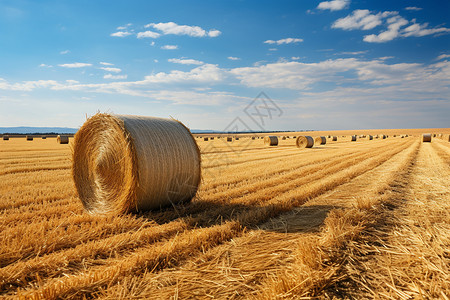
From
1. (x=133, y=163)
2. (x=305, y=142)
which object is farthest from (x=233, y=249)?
(x=305, y=142)

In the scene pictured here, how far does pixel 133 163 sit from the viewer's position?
18.6 ft

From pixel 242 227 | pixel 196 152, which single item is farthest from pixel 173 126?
pixel 242 227

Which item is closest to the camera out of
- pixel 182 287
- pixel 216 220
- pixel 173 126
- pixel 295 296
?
pixel 295 296

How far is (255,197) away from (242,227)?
7.01 feet

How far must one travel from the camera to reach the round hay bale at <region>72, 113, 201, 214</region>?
5.77 metres

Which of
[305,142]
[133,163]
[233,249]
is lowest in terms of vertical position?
[233,249]

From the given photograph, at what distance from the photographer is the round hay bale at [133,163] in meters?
5.77

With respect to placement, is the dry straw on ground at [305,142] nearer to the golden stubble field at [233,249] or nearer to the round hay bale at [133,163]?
the golden stubble field at [233,249]

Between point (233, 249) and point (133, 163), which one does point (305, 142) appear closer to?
point (133, 163)

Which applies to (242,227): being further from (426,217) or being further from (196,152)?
(426,217)

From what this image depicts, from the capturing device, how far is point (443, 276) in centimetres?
313

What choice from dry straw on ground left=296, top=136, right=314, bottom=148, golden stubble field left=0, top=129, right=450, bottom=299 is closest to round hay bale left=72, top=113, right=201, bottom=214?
golden stubble field left=0, top=129, right=450, bottom=299

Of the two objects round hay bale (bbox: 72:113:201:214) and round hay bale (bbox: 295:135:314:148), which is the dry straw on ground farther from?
round hay bale (bbox: 72:113:201:214)

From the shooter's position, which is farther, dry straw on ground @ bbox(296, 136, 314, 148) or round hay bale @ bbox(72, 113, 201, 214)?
dry straw on ground @ bbox(296, 136, 314, 148)
